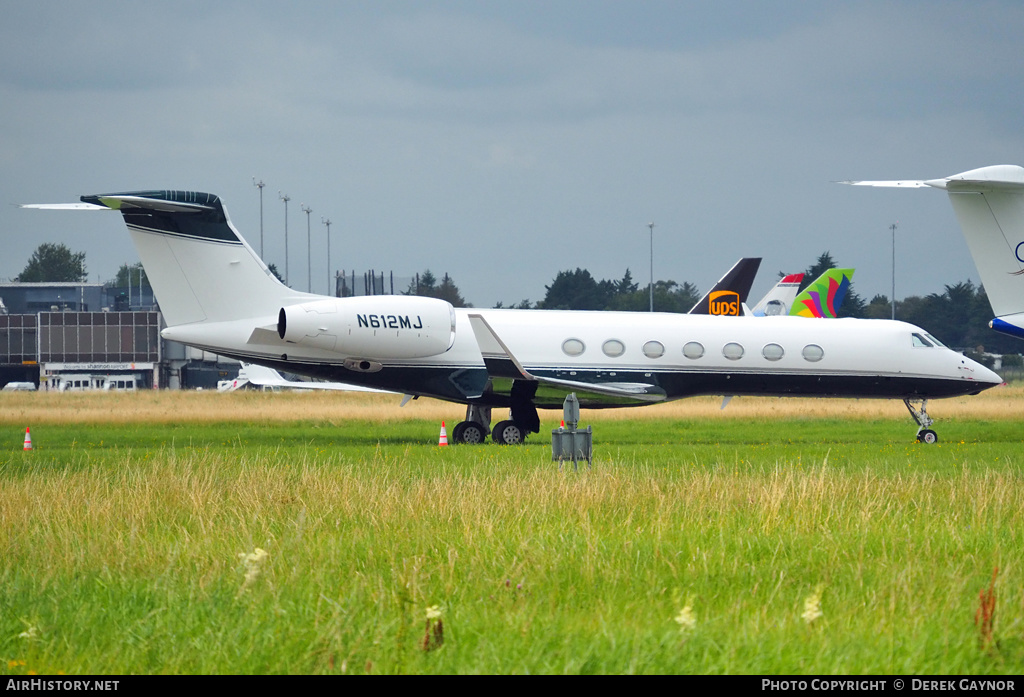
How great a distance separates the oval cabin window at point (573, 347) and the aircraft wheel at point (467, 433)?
2440 mm

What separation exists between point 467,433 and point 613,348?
11.6ft

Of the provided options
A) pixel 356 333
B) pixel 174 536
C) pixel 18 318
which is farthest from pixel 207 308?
pixel 18 318

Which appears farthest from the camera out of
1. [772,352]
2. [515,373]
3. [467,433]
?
[772,352]

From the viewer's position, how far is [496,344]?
886 inches

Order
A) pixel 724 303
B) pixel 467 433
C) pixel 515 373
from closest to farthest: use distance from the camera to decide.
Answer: pixel 515 373
pixel 467 433
pixel 724 303

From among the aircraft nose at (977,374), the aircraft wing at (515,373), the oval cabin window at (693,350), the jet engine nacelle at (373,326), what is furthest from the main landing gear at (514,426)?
the aircraft nose at (977,374)

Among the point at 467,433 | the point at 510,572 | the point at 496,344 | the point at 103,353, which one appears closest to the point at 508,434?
the point at 467,433

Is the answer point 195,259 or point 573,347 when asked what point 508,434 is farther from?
point 195,259

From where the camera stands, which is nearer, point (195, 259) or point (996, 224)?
point (996, 224)

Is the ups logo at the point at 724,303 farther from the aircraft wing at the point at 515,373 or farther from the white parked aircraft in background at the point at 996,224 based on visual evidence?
the white parked aircraft in background at the point at 996,224

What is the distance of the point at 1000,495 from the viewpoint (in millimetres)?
10336

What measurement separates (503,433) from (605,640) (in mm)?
17331

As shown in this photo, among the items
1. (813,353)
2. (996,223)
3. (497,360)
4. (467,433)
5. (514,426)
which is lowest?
(467,433)

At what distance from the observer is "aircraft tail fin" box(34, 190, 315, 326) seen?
840 inches
